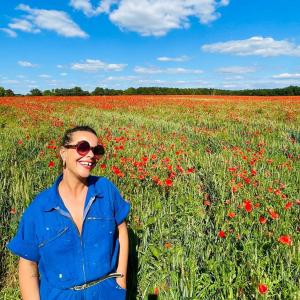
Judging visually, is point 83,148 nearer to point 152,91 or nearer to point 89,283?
point 89,283

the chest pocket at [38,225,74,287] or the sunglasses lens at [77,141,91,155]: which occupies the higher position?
the sunglasses lens at [77,141,91,155]

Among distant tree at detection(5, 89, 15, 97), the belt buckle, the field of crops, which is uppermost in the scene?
distant tree at detection(5, 89, 15, 97)

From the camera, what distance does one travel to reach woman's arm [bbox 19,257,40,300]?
2.26 m

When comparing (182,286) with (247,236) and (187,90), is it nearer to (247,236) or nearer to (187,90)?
(247,236)

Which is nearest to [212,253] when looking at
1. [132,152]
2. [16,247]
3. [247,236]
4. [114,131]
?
[247,236]

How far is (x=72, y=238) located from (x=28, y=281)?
1.28 feet

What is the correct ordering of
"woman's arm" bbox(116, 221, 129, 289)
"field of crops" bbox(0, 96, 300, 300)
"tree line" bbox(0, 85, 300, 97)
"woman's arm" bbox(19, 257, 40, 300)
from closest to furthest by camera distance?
"woman's arm" bbox(19, 257, 40, 300) → "woman's arm" bbox(116, 221, 129, 289) → "field of crops" bbox(0, 96, 300, 300) → "tree line" bbox(0, 85, 300, 97)

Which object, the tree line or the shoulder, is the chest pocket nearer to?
the shoulder

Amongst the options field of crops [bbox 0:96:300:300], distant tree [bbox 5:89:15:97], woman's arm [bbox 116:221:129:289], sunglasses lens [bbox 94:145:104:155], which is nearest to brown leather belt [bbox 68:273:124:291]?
woman's arm [bbox 116:221:129:289]

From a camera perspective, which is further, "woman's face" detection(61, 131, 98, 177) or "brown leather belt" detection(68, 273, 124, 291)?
"woman's face" detection(61, 131, 98, 177)

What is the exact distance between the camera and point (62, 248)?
2289mm

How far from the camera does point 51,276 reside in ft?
7.61

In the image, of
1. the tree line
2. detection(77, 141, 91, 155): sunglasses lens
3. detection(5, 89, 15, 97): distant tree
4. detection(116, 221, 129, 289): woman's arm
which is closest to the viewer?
detection(77, 141, 91, 155): sunglasses lens

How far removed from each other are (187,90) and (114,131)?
62.7m
